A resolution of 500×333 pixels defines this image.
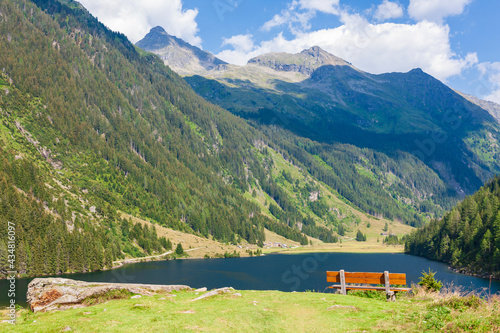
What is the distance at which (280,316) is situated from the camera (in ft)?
63.7

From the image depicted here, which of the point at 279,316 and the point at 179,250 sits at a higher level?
the point at 279,316

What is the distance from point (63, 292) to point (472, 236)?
503 feet

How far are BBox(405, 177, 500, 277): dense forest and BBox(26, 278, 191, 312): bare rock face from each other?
419 feet

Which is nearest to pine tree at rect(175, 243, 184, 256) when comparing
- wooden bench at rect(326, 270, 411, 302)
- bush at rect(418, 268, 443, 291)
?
wooden bench at rect(326, 270, 411, 302)

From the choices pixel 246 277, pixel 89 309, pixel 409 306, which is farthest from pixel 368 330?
pixel 246 277

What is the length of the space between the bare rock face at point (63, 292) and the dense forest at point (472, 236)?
128 m

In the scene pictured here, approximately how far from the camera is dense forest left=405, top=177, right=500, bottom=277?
391ft

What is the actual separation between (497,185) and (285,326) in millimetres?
187489

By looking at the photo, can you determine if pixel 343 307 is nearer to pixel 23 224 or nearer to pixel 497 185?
pixel 23 224

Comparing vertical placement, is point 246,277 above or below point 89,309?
below

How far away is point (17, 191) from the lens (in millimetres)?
146500

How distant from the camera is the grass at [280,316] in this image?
15.7m

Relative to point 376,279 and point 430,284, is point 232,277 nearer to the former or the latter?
point 430,284

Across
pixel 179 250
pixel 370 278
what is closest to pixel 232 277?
pixel 179 250
